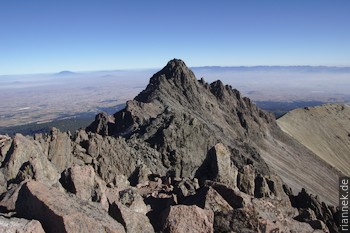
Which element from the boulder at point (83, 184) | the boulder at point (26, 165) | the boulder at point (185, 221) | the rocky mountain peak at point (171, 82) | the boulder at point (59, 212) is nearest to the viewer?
the boulder at point (59, 212)

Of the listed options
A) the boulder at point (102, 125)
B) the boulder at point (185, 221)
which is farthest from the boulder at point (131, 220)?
the boulder at point (102, 125)

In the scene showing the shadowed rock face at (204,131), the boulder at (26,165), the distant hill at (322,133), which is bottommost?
the distant hill at (322,133)

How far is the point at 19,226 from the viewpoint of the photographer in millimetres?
17922

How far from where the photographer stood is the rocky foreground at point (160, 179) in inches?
845

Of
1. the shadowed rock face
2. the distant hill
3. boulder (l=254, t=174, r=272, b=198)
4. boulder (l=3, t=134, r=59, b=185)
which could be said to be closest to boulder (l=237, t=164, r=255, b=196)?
boulder (l=254, t=174, r=272, b=198)

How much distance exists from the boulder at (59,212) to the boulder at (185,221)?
2995 millimetres

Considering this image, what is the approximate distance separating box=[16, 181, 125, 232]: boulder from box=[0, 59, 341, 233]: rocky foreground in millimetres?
52

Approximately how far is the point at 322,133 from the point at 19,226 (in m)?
180

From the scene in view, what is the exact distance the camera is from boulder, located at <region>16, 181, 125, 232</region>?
1866 centimetres

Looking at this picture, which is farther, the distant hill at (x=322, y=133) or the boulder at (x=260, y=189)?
the distant hill at (x=322, y=133)

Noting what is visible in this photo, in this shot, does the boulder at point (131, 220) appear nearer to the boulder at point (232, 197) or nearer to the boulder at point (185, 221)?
the boulder at point (185, 221)

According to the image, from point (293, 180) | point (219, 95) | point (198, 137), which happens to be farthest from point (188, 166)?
point (219, 95)

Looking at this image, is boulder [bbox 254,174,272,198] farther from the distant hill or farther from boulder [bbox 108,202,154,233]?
the distant hill

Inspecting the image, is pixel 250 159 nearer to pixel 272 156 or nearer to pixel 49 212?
pixel 272 156
